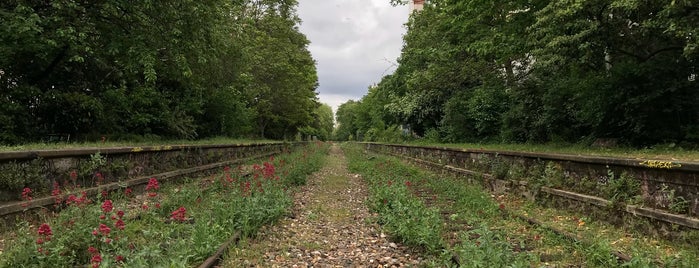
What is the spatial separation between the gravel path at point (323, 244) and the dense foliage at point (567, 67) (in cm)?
562

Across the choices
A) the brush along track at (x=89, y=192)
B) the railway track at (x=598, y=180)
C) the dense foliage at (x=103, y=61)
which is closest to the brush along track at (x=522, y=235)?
the railway track at (x=598, y=180)

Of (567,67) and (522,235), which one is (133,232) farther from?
(567,67)

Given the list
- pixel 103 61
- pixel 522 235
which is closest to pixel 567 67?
pixel 522 235

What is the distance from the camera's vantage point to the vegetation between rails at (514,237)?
4559 mm

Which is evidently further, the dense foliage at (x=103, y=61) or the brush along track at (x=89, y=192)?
the dense foliage at (x=103, y=61)

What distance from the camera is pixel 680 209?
216 inches

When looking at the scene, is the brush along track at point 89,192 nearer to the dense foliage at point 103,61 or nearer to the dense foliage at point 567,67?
the dense foliage at point 103,61

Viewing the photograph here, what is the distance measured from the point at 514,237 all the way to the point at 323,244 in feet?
8.99

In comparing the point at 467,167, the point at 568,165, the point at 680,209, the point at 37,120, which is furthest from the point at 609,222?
the point at 37,120

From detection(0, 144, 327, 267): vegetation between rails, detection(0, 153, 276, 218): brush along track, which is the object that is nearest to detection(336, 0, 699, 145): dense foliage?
detection(0, 144, 327, 267): vegetation between rails

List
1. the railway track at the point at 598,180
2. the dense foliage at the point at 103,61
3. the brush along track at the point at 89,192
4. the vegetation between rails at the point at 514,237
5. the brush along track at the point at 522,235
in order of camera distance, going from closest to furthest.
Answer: the vegetation between rails at the point at 514,237 → the brush along track at the point at 522,235 → the railway track at the point at 598,180 → the brush along track at the point at 89,192 → the dense foliage at the point at 103,61

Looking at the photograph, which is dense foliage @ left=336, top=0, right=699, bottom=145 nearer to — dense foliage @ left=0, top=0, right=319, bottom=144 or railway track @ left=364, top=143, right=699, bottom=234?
railway track @ left=364, top=143, right=699, bottom=234

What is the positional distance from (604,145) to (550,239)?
794 centimetres

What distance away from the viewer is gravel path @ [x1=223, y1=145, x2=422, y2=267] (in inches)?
203
